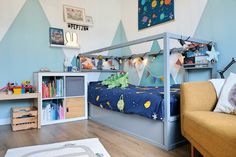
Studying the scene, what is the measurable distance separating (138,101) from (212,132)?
3.10 feet

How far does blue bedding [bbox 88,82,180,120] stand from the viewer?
1.82 metres

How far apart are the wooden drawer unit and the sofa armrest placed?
73.3 inches

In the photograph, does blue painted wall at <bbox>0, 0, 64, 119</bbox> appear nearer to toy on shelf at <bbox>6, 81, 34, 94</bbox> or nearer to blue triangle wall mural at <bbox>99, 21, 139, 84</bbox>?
toy on shelf at <bbox>6, 81, 34, 94</bbox>

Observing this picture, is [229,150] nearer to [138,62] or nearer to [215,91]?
[215,91]

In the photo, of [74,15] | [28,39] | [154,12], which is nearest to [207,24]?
[154,12]

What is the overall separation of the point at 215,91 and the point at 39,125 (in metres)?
2.23

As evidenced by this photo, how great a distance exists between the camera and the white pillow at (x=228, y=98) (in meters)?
1.50

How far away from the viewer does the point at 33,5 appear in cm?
298

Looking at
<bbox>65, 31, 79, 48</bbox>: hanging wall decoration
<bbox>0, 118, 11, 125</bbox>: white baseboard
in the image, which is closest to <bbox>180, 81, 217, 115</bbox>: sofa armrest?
<bbox>65, 31, 79, 48</bbox>: hanging wall decoration

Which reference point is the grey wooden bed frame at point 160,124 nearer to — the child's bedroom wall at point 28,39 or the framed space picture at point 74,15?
the child's bedroom wall at point 28,39

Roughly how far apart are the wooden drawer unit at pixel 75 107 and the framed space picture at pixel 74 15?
4.60ft

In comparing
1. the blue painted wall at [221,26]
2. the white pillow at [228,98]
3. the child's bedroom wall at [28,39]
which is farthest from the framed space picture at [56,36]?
the white pillow at [228,98]

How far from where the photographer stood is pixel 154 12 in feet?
10.3

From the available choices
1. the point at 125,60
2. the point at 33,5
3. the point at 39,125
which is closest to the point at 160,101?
the point at 39,125
